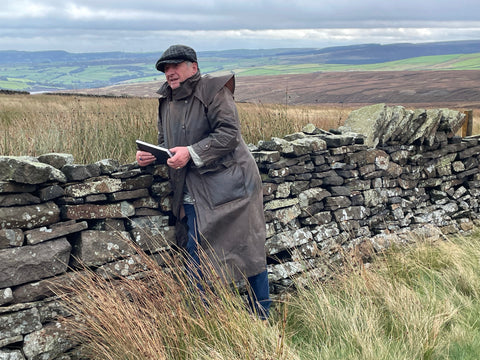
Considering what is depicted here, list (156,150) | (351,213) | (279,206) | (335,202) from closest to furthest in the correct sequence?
(156,150) → (279,206) → (335,202) → (351,213)

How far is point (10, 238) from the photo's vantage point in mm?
3578

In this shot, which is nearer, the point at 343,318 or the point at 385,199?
the point at 343,318

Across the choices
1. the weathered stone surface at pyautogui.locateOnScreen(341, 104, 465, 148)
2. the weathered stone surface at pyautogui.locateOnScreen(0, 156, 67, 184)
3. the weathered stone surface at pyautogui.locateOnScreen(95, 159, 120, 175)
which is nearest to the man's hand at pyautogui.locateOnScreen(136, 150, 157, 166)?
the weathered stone surface at pyautogui.locateOnScreen(95, 159, 120, 175)

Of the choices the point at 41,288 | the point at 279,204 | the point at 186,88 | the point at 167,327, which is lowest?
the point at 167,327

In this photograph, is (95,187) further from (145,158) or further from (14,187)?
(14,187)

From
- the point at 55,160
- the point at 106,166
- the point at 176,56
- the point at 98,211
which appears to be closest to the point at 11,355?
the point at 98,211

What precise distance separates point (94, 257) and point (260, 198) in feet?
4.73

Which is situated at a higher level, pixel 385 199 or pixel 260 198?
pixel 260 198

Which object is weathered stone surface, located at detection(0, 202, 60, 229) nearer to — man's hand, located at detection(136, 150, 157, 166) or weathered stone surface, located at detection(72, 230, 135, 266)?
weathered stone surface, located at detection(72, 230, 135, 266)

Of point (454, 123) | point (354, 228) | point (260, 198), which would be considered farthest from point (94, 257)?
Answer: point (454, 123)

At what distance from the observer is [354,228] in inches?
247

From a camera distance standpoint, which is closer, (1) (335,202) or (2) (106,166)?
(2) (106,166)

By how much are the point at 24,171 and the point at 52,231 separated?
1.68ft

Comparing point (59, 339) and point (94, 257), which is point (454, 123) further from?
point (59, 339)
